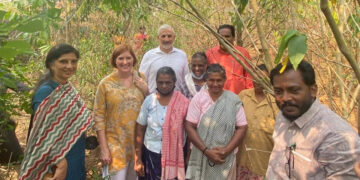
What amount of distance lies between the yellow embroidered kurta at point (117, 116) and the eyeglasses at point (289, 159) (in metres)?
1.86

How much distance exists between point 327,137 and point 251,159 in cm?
161

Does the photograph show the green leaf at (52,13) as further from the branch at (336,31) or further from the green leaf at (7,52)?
the branch at (336,31)

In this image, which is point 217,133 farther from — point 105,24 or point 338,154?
point 105,24

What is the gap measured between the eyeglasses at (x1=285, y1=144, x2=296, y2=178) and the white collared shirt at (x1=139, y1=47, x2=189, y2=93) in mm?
2162

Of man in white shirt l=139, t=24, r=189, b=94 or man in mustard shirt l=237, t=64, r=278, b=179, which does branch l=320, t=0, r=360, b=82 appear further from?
man in white shirt l=139, t=24, r=189, b=94

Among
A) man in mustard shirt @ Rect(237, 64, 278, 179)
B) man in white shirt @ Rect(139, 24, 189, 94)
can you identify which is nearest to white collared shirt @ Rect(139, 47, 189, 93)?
man in white shirt @ Rect(139, 24, 189, 94)

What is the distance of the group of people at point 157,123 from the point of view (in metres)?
2.27

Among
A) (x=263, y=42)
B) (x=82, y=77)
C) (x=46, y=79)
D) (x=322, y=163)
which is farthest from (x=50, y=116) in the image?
(x=82, y=77)

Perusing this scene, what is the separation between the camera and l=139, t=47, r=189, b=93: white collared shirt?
11.6 feet

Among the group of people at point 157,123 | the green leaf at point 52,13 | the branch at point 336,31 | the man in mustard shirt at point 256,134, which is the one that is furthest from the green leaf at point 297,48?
the man in mustard shirt at point 256,134

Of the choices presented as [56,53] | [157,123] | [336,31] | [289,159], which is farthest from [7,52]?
[157,123]

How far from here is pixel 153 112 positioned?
9.77 ft

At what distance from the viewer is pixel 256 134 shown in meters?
2.79

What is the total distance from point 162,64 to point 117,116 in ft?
2.63
